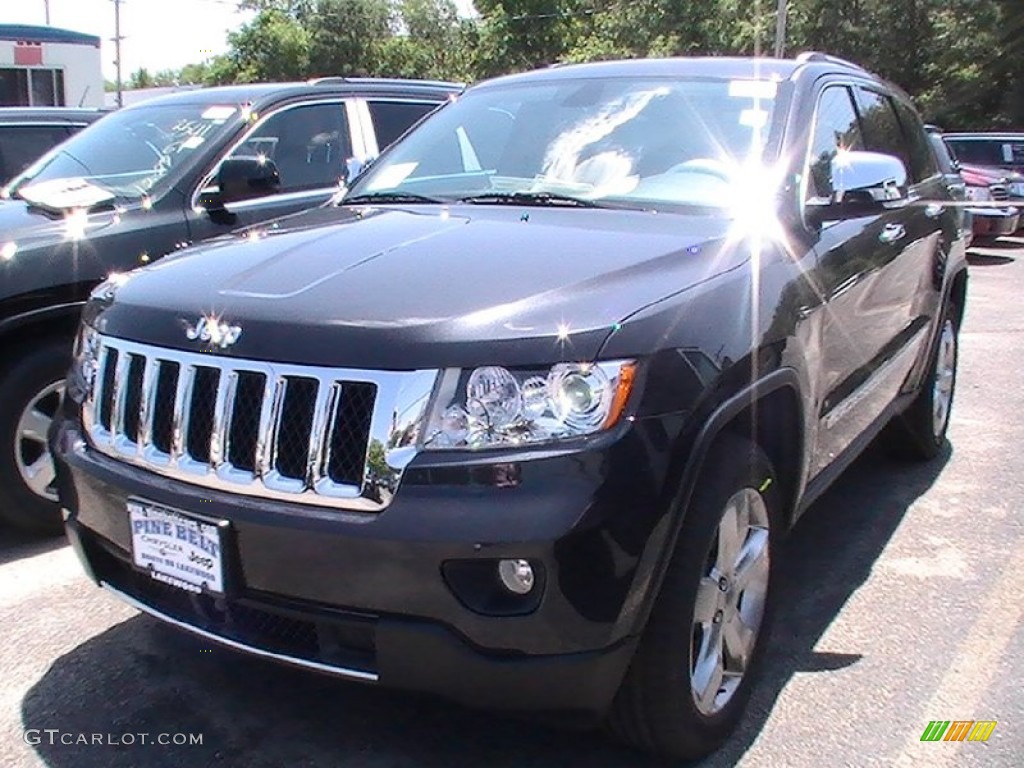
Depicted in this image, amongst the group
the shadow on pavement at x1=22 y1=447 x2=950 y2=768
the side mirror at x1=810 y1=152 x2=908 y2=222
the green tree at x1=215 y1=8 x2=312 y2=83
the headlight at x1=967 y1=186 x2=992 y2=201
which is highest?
the green tree at x1=215 y1=8 x2=312 y2=83

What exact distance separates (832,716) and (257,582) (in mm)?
1639

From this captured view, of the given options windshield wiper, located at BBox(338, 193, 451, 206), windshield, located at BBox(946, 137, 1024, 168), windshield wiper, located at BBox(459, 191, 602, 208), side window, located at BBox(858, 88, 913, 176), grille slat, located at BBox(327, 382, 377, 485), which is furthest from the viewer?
windshield, located at BBox(946, 137, 1024, 168)

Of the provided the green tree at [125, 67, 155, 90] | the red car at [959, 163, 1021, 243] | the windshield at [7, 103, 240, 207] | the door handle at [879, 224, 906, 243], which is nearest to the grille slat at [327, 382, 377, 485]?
the door handle at [879, 224, 906, 243]

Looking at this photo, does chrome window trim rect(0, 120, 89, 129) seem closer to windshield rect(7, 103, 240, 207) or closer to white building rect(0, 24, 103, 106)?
windshield rect(7, 103, 240, 207)

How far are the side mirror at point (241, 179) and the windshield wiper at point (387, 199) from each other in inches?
38.7

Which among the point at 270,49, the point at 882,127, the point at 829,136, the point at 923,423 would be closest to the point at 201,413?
the point at 829,136

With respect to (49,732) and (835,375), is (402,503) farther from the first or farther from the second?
(835,375)

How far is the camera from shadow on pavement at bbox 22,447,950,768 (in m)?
2.85

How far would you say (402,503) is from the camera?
2334 millimetres

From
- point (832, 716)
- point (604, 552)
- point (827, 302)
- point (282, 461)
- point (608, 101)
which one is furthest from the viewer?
point (608, 101)

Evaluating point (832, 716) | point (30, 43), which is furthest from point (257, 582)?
point (30, 43)

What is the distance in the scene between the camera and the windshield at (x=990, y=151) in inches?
683

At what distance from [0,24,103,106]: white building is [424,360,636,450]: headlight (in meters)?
29.8

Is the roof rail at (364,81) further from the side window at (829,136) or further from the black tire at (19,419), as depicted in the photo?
the side window at (829,136)
